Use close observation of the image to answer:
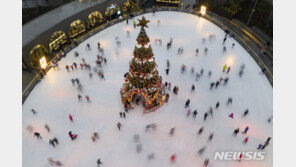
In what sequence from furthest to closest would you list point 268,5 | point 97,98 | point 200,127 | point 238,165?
point 268,5 → point 97,98 → point 200,127 → point 238,165

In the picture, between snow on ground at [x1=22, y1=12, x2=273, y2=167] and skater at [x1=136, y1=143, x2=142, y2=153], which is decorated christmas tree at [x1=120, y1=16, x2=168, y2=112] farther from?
skater at [x1=136, y1=143, x2=142, y2=153]

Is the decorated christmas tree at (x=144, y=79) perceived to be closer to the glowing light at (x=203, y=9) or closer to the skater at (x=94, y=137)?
the skater at (x=94, y=137)

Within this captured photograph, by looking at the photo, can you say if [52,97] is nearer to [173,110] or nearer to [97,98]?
[97,98]

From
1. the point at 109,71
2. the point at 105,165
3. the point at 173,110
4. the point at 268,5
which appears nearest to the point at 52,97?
the point at 109,71

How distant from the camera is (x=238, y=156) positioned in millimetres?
13719

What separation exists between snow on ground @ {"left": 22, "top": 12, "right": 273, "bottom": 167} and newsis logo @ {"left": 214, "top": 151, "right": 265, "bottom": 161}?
0.28 meters

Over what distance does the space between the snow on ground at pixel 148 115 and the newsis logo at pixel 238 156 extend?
0.92ft

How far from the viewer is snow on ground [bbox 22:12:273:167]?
13.9 meters

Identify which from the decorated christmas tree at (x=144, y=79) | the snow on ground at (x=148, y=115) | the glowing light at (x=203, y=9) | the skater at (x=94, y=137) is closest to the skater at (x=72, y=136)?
the snow on ground at (x=148, y=115)

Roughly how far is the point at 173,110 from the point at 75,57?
12.9 m

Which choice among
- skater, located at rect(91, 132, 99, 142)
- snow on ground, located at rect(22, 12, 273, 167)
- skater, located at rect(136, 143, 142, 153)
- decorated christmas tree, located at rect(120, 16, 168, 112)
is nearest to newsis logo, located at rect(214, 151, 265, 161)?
snow on ground, located at rect(22, 12, 273, 167)

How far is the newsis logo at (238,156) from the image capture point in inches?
536

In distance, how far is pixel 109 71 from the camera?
20.3 metres

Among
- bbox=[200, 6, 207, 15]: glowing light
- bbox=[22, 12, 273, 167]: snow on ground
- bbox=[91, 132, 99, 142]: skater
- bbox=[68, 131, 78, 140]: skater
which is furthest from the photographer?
bbox=[200, 6, 207, 15]: glowing light
